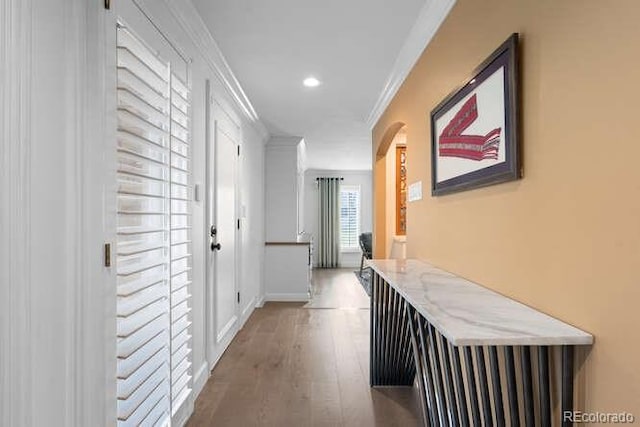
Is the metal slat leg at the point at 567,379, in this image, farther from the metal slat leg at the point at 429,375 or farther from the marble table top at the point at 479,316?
the metal slat leg at the point at 429,375

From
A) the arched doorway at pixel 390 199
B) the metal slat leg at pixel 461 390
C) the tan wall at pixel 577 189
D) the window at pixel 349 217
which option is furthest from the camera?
the window at pixel 349 217

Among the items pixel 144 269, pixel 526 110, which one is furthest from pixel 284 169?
pixel 526 110

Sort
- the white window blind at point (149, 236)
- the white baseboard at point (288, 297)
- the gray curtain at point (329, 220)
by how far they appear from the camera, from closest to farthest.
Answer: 1. the white window blind at point (149, 236)
2. the white baseboard at point (288, 297)
3. the gray curtain at point (329, 220)

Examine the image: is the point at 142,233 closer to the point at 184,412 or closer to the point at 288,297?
the point at 184,412

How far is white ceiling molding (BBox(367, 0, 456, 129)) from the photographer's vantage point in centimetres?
202

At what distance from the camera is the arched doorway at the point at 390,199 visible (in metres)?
4.40


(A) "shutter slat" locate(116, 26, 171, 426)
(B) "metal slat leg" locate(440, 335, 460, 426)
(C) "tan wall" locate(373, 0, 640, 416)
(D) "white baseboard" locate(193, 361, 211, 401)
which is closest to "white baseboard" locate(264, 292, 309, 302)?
(D) "white baseboard" locate(193, 361, 211, 401)

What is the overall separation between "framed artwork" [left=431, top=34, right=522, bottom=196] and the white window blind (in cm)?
136

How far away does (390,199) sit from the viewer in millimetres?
4871

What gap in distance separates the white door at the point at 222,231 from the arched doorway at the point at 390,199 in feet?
5.14

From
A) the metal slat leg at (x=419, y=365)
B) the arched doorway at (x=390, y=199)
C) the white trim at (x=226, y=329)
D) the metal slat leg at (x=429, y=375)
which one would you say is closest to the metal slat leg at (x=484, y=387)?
the metal slat leg at (x=429, y=375)

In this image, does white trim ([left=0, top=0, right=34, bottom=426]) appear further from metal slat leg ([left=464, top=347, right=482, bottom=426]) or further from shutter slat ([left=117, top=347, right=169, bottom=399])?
metal slat leg ([left=464, top=347, right=482, bottom=426])

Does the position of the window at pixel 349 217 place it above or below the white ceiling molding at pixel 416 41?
below

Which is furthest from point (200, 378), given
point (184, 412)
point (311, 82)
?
point (311, 82)
